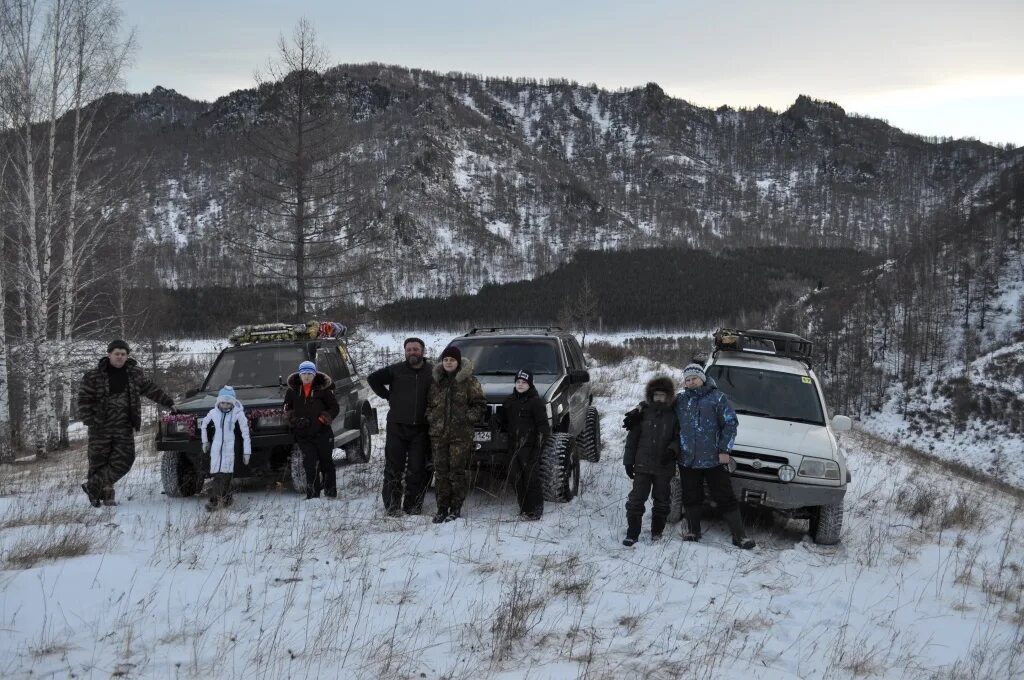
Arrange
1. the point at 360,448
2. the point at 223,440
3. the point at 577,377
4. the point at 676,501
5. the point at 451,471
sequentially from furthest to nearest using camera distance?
the point at 360,448
the point at 577,377
the point at 223,440
the point at 676,501
the point at 451,471

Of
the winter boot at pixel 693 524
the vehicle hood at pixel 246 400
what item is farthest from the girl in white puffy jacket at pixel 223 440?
the winter boot at pixel 693 524

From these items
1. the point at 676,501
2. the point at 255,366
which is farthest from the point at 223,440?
the point at 676,501

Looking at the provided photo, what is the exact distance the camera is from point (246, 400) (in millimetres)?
8797

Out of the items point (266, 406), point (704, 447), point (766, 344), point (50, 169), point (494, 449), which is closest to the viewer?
point (704, 447)

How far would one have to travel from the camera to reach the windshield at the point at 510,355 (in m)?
9.29

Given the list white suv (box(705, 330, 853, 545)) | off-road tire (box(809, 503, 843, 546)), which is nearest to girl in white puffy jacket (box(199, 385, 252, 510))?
white suv (box(705, 330, 853, 545))

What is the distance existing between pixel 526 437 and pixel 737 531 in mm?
2308

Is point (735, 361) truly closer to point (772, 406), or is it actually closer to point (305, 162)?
point (772, 406)

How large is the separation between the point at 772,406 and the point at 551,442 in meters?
2.67

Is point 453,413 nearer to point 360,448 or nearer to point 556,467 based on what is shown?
point 556,467

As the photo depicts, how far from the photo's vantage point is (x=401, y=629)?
483 cm

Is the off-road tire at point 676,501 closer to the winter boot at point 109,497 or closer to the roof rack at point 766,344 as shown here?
the roof rack at point 766,344

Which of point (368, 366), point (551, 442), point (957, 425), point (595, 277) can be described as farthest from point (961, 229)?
point (551, 442)

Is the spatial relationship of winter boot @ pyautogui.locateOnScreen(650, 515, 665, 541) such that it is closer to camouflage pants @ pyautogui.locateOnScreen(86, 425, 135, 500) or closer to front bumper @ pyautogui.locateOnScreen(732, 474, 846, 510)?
front bumper @ pyautogui.locateOnScreen(732, 474, 846, 510)
